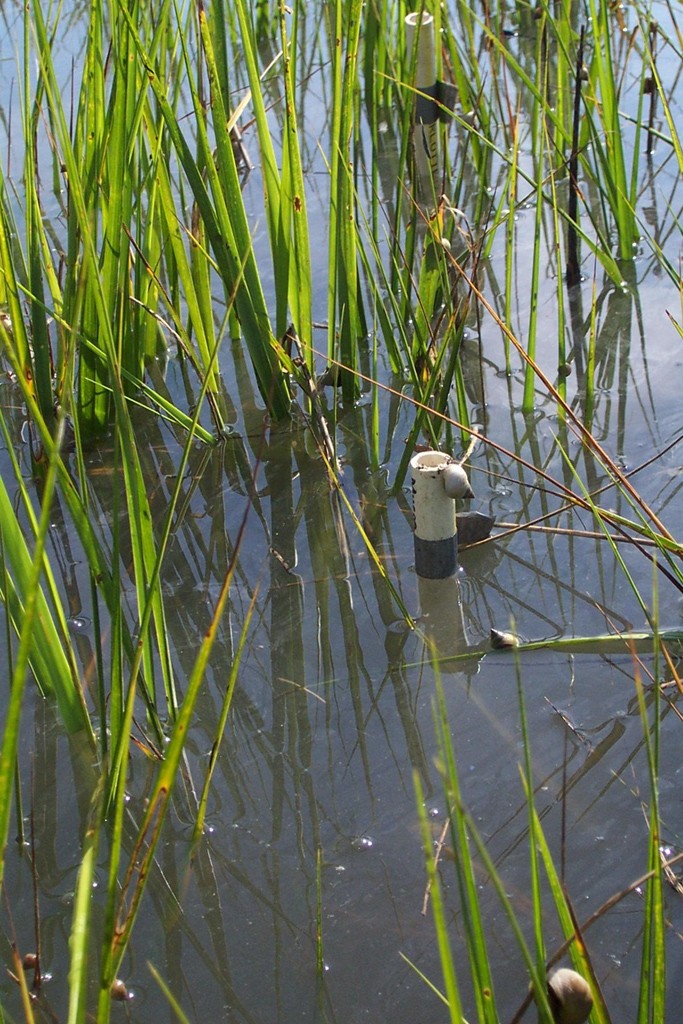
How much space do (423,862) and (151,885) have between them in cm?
33

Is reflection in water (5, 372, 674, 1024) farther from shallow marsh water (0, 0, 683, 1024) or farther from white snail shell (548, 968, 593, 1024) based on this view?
white snail shell (548, 968, 593, 1024)

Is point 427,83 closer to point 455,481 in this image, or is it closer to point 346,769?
point 455,481

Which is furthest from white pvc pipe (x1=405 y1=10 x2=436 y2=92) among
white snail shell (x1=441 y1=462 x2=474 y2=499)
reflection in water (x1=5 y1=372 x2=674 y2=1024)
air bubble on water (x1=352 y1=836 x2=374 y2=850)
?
air bubble on water (x1=352 y1=836 x2=374 y2=850)

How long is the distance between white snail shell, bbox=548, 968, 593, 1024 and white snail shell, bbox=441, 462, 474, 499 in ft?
2.77

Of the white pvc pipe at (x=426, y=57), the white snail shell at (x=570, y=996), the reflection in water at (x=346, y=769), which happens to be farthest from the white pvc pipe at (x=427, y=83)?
the white snail shell at (x=570, y=996)

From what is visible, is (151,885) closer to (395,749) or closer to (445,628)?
(395,749)

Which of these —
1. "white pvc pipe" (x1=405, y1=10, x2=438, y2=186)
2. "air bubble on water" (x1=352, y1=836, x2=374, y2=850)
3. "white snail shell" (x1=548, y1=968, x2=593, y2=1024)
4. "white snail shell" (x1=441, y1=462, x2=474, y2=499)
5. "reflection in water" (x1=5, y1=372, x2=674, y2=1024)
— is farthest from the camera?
"white pvc pipe" (x1=405, y1=10, x2=438, y2=186)

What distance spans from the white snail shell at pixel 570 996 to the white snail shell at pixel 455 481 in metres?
0.85

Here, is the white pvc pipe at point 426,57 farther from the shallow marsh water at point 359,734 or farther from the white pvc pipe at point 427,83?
the shallow marsh water at point 359,734

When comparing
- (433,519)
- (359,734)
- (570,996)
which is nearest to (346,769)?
(359,734)

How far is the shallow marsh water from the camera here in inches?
43.8

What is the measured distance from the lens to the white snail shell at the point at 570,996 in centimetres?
68

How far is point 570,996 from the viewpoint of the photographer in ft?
2.23

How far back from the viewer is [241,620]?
5.35ft
